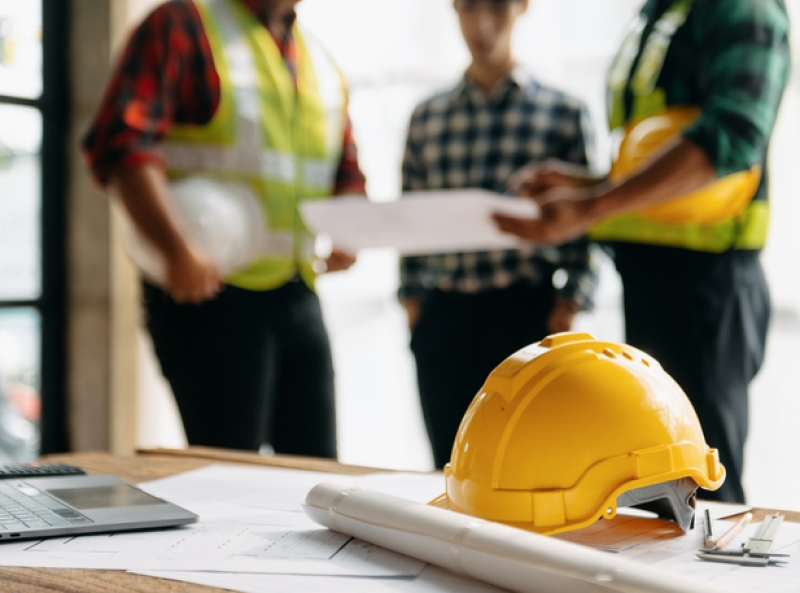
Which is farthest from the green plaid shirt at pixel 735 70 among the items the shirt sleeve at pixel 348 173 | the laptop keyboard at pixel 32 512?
the laptop keyboard at pixel 32 512

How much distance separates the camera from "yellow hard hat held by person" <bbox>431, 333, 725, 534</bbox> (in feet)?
2.32

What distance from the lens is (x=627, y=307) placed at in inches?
70.6

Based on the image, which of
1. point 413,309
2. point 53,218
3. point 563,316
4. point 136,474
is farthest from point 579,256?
point 53,218

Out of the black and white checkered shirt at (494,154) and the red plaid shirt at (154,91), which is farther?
the black and white checkered shirt at (494,154)

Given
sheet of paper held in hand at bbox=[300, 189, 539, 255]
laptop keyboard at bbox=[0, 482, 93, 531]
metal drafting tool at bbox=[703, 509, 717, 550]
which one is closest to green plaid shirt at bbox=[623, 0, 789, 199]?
sheet of paper held in hand at bbox=[300, 189, 539, 255]

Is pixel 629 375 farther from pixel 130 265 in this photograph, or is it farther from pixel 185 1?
pixel 130 265

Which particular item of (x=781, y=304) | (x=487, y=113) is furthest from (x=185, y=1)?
(x=781, y=304)

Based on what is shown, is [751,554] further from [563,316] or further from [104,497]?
[563,316]

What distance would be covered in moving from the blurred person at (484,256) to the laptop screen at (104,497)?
1400mm

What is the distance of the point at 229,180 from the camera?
1.93m

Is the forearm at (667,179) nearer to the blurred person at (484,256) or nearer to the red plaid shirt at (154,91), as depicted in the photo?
the blurred person at (484,256)

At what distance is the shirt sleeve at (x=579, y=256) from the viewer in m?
2.17

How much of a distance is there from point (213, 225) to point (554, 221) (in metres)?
0.72

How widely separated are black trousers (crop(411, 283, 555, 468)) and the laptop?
4.56ft
